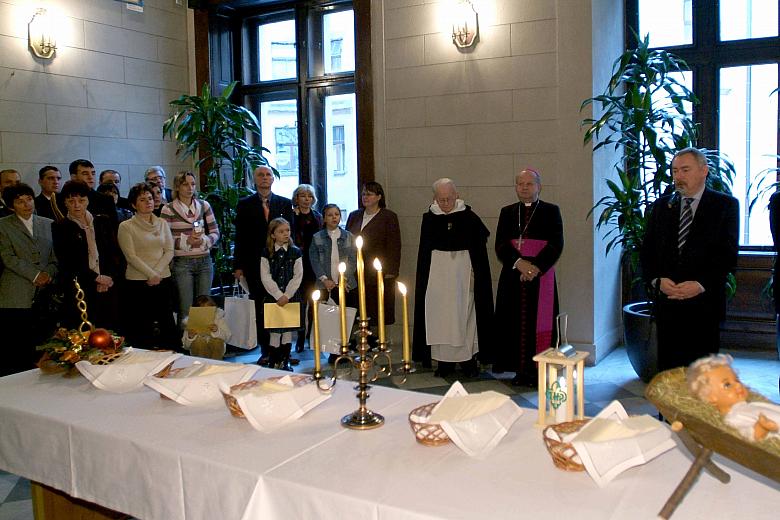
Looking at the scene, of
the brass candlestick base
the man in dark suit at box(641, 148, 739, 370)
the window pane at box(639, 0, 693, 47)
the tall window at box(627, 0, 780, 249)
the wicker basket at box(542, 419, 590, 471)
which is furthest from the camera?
the window pane at box(639, 0, 693, 47)

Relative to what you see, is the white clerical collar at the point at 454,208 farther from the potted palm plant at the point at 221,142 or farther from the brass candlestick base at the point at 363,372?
the brass candlestick base at the point at 363,372

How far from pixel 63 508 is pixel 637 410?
10.5 feet

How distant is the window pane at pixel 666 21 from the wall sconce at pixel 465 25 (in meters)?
1.47

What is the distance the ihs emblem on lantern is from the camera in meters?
2.02

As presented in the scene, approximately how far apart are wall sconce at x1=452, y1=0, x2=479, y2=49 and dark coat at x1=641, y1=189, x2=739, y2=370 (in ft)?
7.96

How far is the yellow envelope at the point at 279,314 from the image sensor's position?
529 centimetres

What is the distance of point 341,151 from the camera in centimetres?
741

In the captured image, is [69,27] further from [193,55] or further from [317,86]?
[317,86]

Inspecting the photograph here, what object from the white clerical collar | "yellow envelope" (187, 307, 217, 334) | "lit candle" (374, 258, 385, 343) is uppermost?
the white clerical collar

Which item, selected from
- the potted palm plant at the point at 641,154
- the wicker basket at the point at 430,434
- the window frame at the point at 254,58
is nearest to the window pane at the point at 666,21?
the potted palm plant at the point at 641,154

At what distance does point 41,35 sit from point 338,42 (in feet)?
8.62

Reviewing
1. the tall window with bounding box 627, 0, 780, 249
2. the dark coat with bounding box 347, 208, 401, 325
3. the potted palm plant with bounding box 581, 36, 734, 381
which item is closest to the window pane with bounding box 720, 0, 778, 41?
the tall window with bounding box 627, 0, 780, 249

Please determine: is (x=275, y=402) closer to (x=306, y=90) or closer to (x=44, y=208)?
(x=44, y=208)

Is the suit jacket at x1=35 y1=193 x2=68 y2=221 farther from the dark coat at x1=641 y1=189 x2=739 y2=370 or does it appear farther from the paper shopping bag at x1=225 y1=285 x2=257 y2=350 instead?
the dark coat at x1=641 y1=189 x2=739 y2=370
